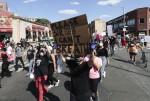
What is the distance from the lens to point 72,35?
6984mm

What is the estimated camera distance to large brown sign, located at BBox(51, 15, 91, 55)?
20.8 ft

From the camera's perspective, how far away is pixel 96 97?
812cm

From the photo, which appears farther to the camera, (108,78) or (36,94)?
(108,78)

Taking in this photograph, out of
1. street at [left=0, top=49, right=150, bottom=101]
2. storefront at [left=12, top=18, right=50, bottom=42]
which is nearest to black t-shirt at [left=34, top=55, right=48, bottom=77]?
street at [left=0, top=49, right=150, bottom=101]

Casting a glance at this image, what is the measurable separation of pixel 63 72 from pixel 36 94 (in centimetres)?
489

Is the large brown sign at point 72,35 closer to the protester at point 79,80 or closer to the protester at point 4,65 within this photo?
the protester at point 79,80

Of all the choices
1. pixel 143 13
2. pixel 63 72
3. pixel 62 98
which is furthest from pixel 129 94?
pixel 143 13

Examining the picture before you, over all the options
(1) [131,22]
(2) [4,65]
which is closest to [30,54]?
(2) [4,65]

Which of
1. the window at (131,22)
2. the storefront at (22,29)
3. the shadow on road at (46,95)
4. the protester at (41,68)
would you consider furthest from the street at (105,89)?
the window at (131,22)

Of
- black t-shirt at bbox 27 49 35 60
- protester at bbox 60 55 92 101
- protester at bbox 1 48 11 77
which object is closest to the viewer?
protester at bbox 60 55 92 101

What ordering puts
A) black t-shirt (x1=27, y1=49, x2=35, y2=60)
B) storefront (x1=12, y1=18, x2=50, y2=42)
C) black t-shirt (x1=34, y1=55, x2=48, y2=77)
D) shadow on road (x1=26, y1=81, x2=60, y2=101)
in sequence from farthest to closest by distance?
storefront (x1=12, y1=18, x2=50, y2=42)
black t-shirt (x1=27, y1=49, x2=35, y2=60)
shadow on road (x1=26, y1=81, x2=60, y2=101)
black t-shirt (x1=34, y1=55, x2=48, y2=77)

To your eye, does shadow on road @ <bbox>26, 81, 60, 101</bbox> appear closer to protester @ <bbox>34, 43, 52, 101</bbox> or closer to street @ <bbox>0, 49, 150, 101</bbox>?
street @ <bbox>0, 49, 150, 101</bbox>

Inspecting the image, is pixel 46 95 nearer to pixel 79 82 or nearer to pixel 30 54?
pixel 79 82

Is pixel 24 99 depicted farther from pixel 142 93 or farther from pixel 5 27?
pixel 5 27
